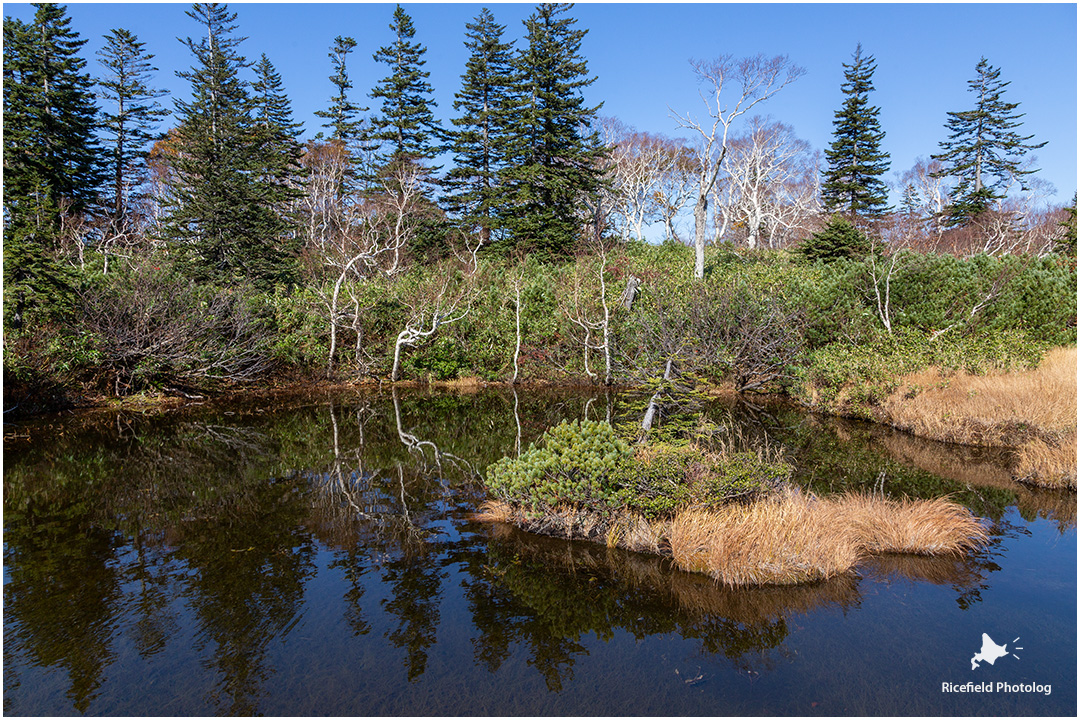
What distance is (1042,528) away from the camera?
306 inches

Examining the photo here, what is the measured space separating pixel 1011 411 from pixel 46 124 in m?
37.7

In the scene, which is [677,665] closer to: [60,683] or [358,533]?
[358,533]

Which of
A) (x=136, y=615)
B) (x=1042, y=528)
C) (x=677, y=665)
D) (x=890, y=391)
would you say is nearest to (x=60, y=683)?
(x=136, y=615)

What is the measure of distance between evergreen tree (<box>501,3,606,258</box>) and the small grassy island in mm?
22097

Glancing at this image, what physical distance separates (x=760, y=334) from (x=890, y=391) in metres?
4.50

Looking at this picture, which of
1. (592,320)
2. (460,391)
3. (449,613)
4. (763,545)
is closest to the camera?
(449,613)

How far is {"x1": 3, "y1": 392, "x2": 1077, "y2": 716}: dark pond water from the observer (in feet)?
15.0

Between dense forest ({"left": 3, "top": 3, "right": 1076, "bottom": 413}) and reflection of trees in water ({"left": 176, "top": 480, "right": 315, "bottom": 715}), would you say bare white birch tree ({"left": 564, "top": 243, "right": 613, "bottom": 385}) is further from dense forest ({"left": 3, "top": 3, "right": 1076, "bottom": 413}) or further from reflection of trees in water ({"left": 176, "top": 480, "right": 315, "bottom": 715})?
reflection of trees in water ({"left": 176, "top": 480, "right": 315, "bottom": 715})

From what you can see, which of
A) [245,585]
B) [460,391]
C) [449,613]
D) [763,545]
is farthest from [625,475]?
[460,391]

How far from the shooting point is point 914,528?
23.1 feet

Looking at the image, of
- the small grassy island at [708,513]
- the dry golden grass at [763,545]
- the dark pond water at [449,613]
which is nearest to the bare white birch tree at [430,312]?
the dark pond water at [449,613]

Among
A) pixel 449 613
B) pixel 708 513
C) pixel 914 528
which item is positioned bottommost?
pixel 449 613

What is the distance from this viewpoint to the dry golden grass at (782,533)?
250 inches

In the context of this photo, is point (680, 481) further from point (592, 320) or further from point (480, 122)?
point (480, 122)
